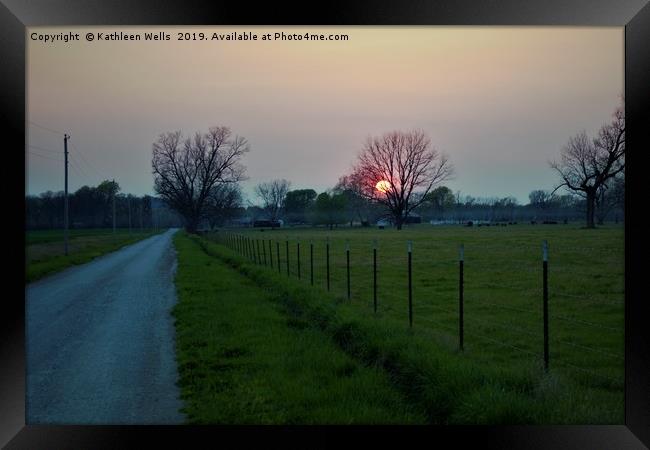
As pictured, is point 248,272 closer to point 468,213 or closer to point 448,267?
point 448,267

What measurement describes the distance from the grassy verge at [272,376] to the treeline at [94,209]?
189 cm

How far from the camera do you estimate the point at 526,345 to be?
288 inches

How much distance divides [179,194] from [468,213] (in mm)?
4183

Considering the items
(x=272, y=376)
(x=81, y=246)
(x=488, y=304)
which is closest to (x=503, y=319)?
(x=488, y=304)

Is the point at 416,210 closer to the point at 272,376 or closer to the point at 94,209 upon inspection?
the point at 272,376

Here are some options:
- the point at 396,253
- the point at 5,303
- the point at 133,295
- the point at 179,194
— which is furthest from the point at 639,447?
the point at 396,253

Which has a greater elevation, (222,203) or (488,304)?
(222,203)

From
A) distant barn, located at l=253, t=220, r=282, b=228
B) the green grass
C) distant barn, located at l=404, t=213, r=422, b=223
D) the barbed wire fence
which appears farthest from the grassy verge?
the green grass

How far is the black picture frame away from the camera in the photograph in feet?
15.0

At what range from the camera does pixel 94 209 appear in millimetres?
10367

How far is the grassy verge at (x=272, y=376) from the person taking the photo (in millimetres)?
4785

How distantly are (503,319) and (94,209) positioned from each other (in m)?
6.67

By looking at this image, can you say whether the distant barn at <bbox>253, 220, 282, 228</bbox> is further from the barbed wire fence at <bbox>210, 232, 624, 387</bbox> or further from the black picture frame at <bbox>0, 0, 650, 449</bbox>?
the black picture frame at <bbox>0, 0, 650, 449</bbox>

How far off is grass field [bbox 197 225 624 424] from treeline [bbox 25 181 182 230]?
1.61 metres
